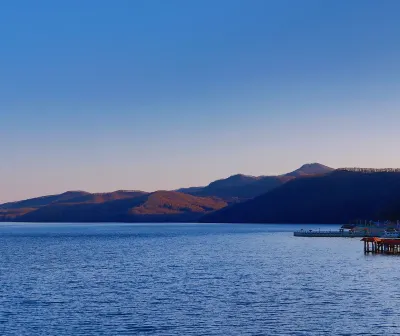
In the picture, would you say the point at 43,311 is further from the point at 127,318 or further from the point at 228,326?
the point at 228,326

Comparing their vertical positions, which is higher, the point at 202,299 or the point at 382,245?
the point at 382,245

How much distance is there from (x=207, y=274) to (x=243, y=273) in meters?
4.48

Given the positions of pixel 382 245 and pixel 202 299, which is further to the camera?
pixel 382 245

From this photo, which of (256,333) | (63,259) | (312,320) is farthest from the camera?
(63,259)

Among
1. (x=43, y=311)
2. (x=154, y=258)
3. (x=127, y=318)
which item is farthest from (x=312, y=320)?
(x=154, y=258)

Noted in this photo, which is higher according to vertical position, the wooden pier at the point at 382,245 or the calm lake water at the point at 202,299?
the wooden pier at the point at 382,245

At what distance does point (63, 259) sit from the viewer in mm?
108812

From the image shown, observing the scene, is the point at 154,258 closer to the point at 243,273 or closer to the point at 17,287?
the point at 243,273

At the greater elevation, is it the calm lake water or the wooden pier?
the wooden pier

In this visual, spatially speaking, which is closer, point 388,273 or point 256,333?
point 256,333

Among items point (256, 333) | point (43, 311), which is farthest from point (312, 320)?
point (43, 311)

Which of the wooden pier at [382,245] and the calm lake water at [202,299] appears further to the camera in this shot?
the wooden pier at [382,245]

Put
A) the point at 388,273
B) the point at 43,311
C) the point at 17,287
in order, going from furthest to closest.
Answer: the point at 388,273 < the point at 17,287 < the point at 43,311

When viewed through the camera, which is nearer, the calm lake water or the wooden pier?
the calm lake water
